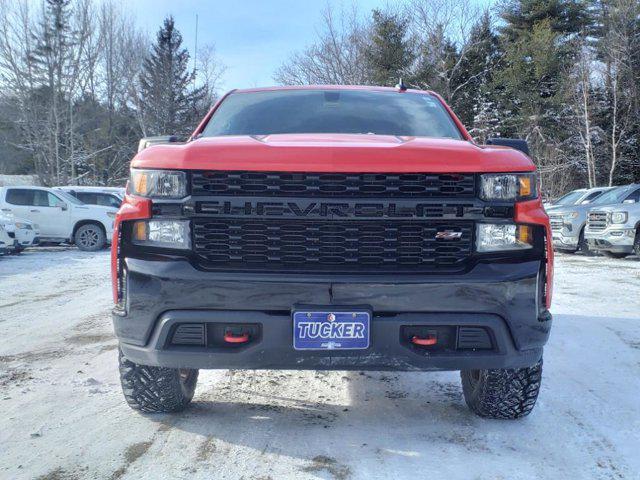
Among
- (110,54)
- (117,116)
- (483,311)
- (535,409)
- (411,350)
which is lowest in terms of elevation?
(535,409)

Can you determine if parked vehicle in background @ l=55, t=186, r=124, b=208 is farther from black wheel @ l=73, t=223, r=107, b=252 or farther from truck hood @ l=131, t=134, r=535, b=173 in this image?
truck hood @ l=131, t=134, r=535, b=173

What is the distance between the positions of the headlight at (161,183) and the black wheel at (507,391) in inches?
71.1

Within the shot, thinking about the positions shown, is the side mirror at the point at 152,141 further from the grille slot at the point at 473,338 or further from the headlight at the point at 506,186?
the grille slot at the point at 473,338

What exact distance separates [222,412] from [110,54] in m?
42.8

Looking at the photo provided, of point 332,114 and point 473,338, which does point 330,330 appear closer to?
point 473,338

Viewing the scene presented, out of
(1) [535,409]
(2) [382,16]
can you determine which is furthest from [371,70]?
(1) [535,409]

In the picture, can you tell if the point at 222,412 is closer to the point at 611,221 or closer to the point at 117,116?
the point at 611,221

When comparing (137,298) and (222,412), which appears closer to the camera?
(137,298)

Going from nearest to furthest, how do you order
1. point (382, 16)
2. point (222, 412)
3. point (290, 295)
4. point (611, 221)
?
point (290, 295)
point (222, 412)
point (611, 221)
point (382, 16)

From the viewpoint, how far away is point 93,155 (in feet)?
130

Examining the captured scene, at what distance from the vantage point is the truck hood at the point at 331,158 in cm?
271

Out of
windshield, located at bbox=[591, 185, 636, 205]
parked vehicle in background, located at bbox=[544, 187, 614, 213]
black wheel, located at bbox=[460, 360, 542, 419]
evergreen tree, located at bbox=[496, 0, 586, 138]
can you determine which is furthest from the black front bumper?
evergreen tree, located at bbox=[496, 0, 586, 138]

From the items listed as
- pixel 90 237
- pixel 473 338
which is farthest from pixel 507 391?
pixel 90 237

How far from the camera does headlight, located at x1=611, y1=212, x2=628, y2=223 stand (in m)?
12.2
